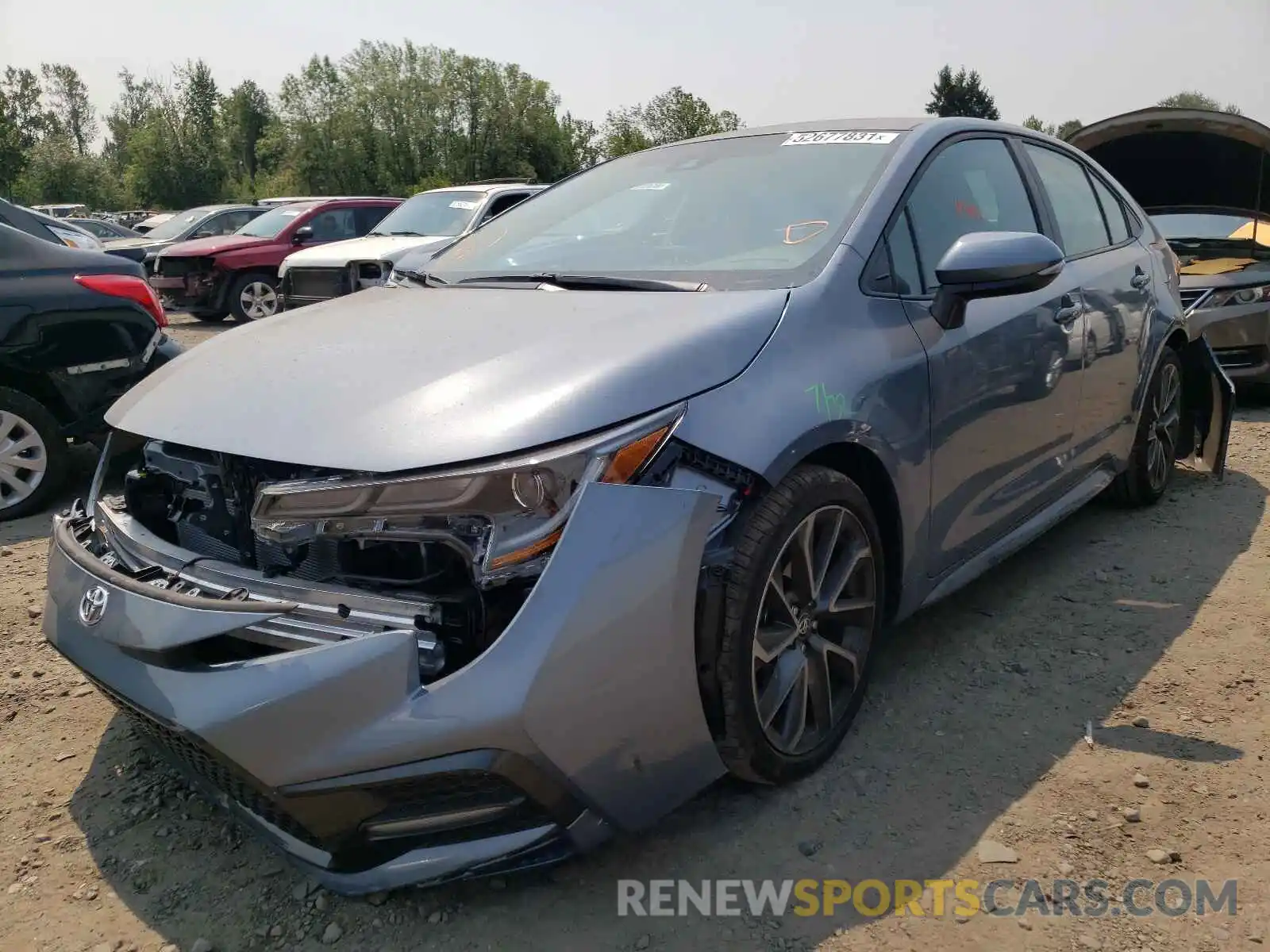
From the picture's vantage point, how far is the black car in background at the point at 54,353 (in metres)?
4.53

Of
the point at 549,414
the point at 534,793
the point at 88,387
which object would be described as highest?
the point at 549,414

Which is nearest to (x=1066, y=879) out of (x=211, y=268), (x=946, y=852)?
(x=946, y=852)

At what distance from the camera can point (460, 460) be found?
179cm

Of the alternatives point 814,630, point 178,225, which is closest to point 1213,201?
point 814,630

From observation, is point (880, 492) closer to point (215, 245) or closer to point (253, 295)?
point (253, 295)

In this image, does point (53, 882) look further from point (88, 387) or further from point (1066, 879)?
point (88, 387)

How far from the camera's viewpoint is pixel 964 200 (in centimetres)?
300

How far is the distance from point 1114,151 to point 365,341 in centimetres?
618

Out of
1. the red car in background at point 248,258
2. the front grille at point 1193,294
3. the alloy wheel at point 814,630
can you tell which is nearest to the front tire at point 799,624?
the alloy wheel at point 814,630

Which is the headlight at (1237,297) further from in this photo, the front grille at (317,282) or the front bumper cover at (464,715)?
the front grille at (317,282)

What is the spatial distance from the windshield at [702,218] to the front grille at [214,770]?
4.90ft

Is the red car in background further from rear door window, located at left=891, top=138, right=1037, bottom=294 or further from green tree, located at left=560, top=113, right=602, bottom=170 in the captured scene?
green tree, located at left=560, top=113, right=602, bottom=170

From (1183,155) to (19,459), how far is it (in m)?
7.20

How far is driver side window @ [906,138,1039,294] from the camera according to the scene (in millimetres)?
2752
